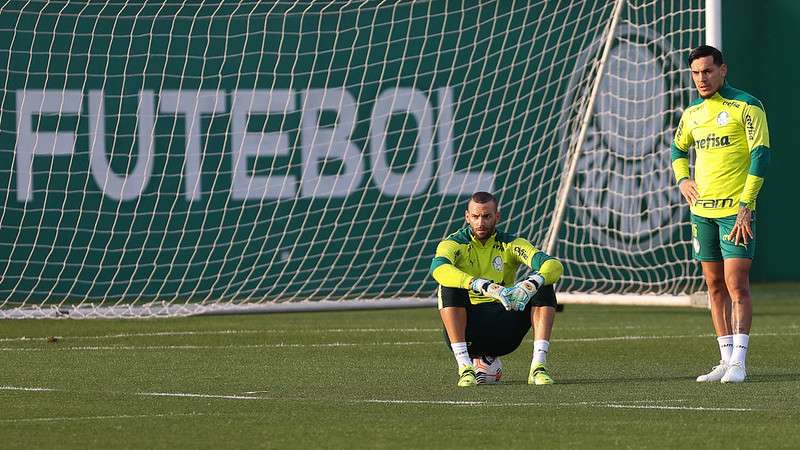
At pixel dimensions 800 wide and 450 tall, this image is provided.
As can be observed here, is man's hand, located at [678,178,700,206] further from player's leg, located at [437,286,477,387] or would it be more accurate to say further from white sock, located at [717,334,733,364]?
player's leg, located at [437,286,477,387]

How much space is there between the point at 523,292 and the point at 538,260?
355mm

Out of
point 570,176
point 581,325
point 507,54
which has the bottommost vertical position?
point 581,325

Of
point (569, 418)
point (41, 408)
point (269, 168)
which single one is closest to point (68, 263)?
point (269, 168)

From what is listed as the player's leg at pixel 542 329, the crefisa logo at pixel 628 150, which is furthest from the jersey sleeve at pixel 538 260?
the crefisa logo at pixel 628 150

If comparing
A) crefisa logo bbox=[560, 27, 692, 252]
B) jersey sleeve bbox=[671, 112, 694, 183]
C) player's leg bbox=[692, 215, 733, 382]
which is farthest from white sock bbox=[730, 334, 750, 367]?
crefisa logo bbox=[560, 27, 692, 252]

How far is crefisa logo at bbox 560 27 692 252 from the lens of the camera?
15359 mm

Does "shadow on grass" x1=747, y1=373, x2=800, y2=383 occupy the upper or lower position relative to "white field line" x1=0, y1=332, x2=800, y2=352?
upper

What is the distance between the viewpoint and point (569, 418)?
22.2 ft

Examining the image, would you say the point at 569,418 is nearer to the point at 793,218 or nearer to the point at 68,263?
the point at 68,263

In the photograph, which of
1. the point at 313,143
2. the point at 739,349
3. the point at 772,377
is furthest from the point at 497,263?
the point at 313,143

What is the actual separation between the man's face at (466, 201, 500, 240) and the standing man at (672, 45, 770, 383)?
1.03 metres

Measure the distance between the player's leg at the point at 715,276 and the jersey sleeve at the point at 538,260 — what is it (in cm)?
85

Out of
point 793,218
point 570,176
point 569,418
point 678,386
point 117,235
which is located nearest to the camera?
point 569,418

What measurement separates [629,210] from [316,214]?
9.94 feet
